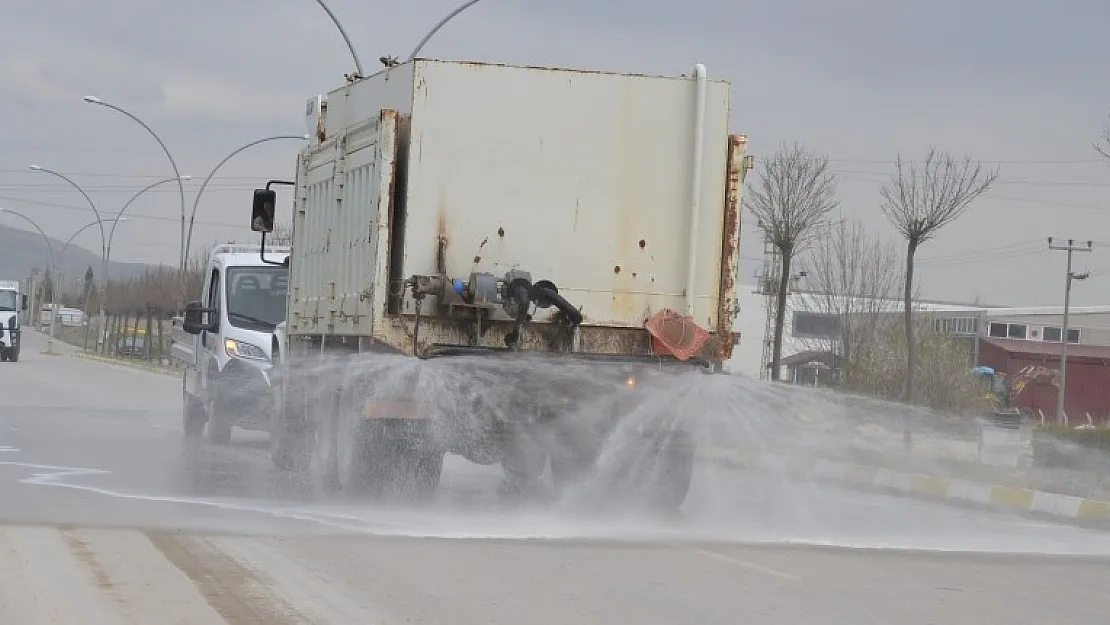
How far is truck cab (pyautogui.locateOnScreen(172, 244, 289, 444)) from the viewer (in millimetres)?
17906

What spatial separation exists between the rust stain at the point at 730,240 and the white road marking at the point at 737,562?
6.99 feet

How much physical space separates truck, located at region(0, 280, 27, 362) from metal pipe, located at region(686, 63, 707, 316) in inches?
1786

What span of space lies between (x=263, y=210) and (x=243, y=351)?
343 centimetres

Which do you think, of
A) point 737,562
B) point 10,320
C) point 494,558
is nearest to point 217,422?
point 494,558

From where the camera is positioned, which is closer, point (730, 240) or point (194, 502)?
point (730, 240)

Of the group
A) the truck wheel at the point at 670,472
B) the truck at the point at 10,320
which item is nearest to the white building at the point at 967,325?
the truck at the point at 10,320

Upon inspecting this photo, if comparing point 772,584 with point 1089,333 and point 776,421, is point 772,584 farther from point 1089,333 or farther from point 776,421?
point 1089,333

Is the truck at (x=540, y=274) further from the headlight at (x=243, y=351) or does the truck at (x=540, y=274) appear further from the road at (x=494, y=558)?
the headlight at (x=243, y=351)

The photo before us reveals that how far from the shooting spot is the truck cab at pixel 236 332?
705 inches

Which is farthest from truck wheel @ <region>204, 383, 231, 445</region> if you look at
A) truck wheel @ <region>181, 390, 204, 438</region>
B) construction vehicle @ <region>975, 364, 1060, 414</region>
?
construction vehicle @ <region>975, 364, 1060, 414</region>

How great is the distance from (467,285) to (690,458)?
2.16m

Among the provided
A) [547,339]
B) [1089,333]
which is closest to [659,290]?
[547,339]

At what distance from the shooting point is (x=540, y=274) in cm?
1131

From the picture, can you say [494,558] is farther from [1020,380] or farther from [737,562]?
[1020,380]
